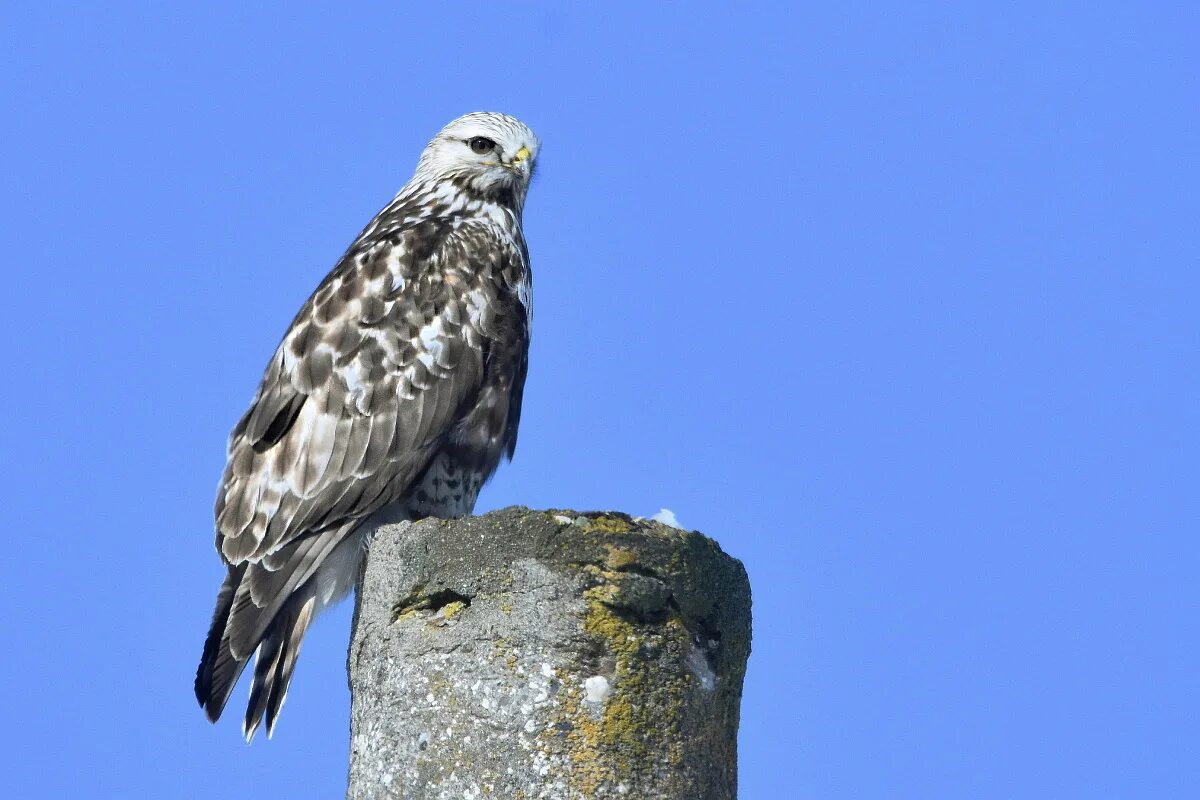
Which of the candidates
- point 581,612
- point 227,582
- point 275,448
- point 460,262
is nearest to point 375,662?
point 581,612

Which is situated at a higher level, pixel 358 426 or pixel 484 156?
pixel 484 156

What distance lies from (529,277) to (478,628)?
315 centimetres

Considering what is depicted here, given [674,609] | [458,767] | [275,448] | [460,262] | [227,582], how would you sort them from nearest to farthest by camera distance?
[458,767] < [674,609] < [227,582] < [275,448] < [460,262]

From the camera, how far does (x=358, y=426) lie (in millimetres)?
5859

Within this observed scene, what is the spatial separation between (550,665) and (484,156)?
14.2ft

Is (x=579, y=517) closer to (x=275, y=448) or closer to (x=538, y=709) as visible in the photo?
(x=538, y=709)

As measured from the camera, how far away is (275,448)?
579cm

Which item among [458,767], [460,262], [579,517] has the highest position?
[460,262]

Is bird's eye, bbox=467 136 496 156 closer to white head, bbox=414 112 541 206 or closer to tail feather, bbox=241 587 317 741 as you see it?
white head, bbox=414 112 541 206

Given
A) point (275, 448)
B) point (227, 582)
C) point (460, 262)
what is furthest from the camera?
point (460, 262)

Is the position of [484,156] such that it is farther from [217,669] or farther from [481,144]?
[217,669]

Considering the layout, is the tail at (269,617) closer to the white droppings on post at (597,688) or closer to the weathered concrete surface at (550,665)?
the weathered concrete surface at (550,665)

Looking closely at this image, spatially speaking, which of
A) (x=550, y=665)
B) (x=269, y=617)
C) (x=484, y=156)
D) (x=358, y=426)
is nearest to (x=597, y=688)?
(x=550, y=665)

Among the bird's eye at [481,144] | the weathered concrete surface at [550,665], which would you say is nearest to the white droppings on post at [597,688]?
the weathered concrete surface at [550,665]
